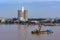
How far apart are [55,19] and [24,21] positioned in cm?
1103

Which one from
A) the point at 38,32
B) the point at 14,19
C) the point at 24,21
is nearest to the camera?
the point at 38,32

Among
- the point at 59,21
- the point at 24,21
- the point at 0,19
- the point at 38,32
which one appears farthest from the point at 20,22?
the point at 38,32

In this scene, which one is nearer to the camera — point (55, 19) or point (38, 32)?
point (38, 32)

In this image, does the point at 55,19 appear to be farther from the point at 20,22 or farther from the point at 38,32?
the point at 38,32

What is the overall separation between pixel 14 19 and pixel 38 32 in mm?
63254

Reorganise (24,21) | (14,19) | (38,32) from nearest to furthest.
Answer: (38,32), (24,21), (14,19)

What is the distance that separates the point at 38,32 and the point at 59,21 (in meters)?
61.4

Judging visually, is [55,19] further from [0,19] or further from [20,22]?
[0,19]

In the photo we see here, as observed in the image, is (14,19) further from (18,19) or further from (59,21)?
(59,21)

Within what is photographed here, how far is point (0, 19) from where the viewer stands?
3460 inches

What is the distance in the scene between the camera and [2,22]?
8638cm

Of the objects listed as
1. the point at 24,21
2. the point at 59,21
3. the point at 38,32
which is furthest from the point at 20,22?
the point at 38,32

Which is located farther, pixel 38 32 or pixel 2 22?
pixel 2 22

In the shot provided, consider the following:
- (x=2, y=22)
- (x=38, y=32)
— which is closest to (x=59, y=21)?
(x=2, y=22)
